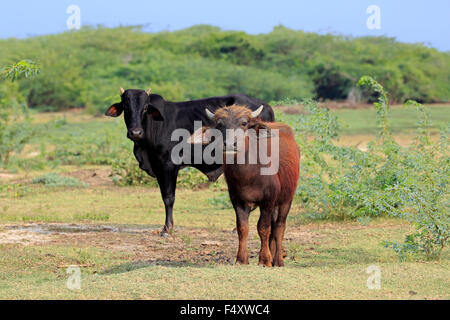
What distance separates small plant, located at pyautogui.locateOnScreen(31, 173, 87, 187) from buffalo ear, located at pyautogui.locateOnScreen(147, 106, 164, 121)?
5.17m

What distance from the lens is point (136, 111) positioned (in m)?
9.45

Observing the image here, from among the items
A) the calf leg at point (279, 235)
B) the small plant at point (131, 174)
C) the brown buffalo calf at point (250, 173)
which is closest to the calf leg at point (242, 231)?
the brown buffalo calf at point (250, 173)

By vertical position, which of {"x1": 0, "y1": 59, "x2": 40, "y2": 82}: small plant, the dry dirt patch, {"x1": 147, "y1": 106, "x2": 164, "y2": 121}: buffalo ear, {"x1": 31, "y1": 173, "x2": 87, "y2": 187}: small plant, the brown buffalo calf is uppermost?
{"x1": 0, "y1": 59, "x2": 40, "y2": 82}: small plant

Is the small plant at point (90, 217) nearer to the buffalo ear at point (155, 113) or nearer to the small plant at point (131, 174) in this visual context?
the buffalo ear at point (155, 113)

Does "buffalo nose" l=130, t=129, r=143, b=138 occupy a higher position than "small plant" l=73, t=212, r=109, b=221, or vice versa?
"buffalo nose" l=130, t=129, r=143, b=138

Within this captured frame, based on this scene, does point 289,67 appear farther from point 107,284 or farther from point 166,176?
point 107,284

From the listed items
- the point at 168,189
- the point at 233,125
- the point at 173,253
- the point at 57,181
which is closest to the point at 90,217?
the point at 168,189

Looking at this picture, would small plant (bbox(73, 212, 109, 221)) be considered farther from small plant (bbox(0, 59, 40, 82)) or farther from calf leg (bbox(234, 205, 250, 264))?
calf leg (bbox(234, 205, 250, 264))

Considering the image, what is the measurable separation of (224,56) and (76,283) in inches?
1159

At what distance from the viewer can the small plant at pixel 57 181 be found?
14422mm

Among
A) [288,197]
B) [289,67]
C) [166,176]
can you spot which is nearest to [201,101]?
[166,176]

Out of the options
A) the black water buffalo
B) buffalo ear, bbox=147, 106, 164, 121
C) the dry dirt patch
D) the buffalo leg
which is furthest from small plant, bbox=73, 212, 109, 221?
buffalo ear, bbox=147, 106, 164, 121

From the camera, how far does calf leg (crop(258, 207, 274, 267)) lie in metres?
→ 7.03

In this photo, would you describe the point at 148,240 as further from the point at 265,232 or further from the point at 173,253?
the point at 265,232
